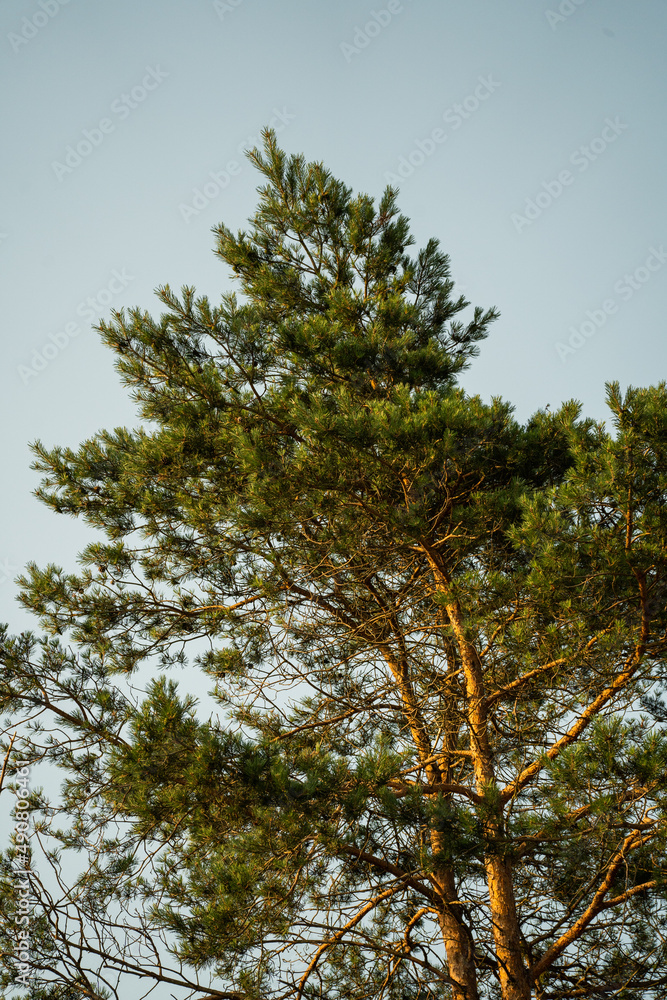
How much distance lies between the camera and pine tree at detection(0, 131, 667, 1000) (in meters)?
2.99

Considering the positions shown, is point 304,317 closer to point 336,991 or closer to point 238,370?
point 238,370

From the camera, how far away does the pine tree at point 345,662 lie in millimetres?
2986

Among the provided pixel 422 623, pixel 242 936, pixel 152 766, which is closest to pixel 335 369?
pixel 422 623

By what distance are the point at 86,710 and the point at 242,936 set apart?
1.71 meters
